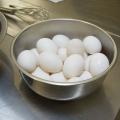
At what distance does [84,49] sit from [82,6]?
443 mm

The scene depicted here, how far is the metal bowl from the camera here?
52cm

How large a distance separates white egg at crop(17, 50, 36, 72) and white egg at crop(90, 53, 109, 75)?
0.15 m

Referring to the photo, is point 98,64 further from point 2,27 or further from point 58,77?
point 2,27

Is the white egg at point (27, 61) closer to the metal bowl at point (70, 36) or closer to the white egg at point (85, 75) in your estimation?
the metal bowl at point (70, 36)

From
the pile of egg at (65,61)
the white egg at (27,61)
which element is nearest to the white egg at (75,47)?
the pile of egg at (65,61)

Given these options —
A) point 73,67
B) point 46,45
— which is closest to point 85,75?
point 73,67

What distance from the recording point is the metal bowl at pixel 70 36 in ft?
1.70

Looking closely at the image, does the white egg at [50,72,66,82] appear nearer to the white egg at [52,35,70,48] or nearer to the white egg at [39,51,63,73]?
the white egg at [39,51,63,73]

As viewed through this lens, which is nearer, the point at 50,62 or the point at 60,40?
the point at 50,62

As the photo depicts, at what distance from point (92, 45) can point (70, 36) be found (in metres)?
0.10

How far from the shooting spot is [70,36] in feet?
2.40

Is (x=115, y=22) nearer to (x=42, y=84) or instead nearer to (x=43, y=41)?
(x=43, y=41)

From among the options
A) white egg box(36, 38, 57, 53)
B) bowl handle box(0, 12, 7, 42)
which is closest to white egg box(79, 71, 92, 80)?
white egg box(36, 38, 57, 53)

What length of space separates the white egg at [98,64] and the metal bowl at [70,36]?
0.02 metres
